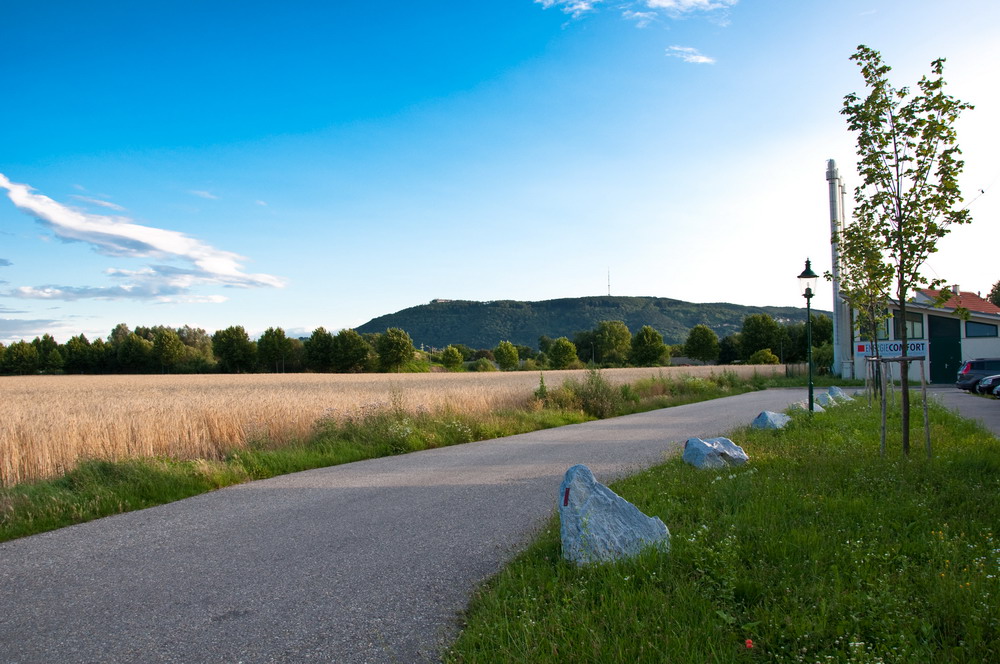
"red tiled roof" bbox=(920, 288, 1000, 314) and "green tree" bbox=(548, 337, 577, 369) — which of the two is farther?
"green tree" bbox=(548, 337, 577, 369)

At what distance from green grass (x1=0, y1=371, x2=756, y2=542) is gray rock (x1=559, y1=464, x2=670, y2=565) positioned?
546 centimetres

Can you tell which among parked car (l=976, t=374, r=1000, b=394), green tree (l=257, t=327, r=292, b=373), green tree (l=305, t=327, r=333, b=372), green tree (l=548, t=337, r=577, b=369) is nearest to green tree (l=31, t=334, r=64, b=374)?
green tree (l=257, t=327, r=292, b=373)

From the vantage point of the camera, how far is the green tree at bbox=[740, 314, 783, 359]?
278 feet

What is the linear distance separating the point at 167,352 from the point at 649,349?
61.9 m

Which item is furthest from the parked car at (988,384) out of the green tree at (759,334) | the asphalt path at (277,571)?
the green tree at (759,334)

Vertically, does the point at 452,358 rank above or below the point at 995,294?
below

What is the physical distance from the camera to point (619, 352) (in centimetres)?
9494

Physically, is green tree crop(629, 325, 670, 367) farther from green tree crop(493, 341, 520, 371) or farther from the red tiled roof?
the red tiled roof

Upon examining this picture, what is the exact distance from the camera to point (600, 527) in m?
4.56

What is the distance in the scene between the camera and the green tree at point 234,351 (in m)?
75.4

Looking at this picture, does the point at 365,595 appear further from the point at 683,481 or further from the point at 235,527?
the point at 683,481

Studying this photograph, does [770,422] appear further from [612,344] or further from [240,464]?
[612,344]

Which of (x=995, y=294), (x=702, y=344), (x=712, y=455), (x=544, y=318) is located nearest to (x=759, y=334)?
(x=702, y=344)

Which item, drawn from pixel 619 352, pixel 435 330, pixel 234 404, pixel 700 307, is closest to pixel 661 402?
pixel 234 404
